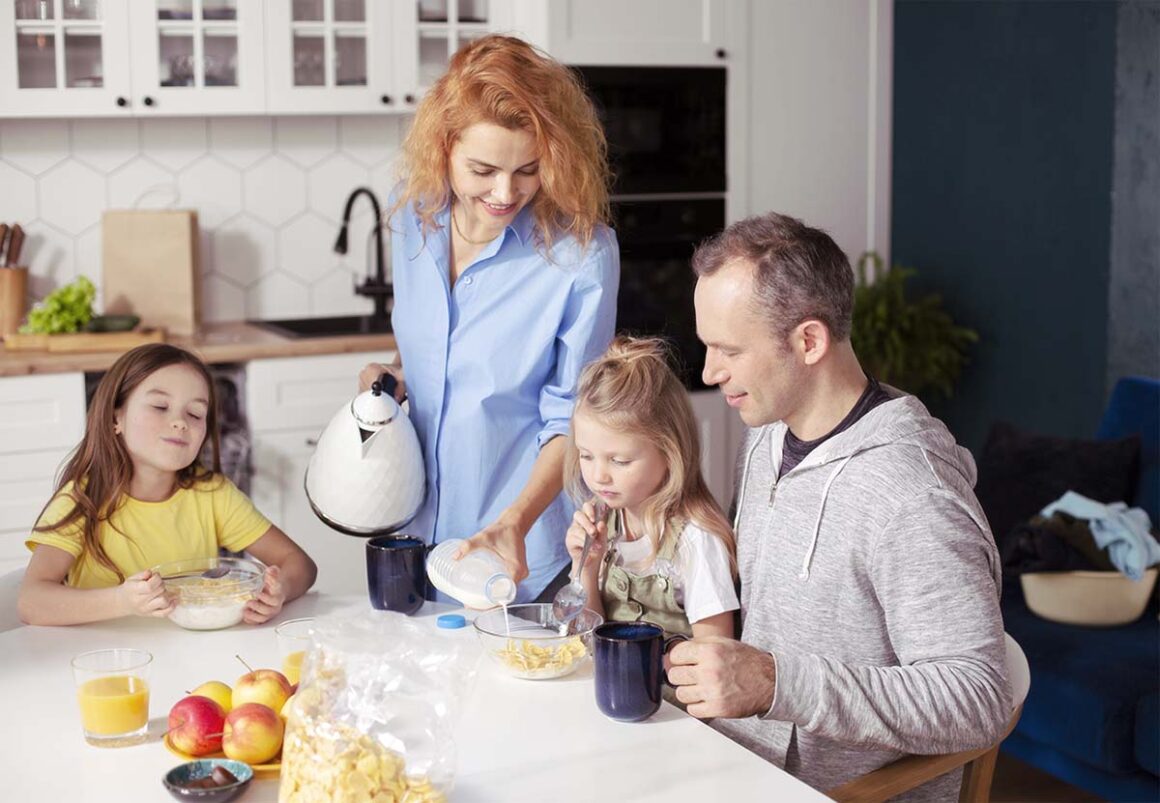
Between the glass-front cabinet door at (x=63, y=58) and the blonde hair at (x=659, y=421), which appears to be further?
the glass-front cabinet door at (x=63, y=58)

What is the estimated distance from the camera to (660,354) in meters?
2.08

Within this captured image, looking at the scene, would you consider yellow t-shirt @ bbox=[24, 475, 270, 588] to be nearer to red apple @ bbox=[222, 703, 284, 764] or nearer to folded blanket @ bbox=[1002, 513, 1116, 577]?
red apple @ bbox=[222, 703, 284, 764]

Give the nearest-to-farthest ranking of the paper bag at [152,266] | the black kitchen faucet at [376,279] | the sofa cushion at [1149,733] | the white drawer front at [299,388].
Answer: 1. the sofa cushion at [1149,733]
2. the white drawer front at [299,388]
3. the paper bag at [152,266]
4. the black kitchen faucet at [376,279]

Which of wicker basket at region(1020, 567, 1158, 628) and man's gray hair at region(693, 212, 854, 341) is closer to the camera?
man's gray hair at region(693, 212, 854, 341)

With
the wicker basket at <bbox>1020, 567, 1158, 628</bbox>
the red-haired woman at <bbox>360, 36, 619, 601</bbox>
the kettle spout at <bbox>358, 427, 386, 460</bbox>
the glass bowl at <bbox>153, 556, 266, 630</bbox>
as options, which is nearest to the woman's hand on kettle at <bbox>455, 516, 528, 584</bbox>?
the red-haired woman at <bbox>360, 36, 619, 601</bbox>

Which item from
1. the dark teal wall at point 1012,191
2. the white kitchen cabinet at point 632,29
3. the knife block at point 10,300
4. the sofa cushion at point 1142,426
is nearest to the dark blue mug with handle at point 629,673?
the sofa cushion at point 1142,426

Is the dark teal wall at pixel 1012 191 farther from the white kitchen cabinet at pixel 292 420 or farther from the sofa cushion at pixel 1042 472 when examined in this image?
the white kitchen cabinet at pixel 292 420

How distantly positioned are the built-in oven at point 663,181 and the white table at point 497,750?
2.34 meters

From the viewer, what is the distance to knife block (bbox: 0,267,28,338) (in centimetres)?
374

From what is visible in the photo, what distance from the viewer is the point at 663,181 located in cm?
405

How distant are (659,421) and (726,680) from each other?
1.87 feet

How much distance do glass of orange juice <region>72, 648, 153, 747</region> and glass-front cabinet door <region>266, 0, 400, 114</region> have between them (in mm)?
2521

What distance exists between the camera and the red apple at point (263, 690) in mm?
1548

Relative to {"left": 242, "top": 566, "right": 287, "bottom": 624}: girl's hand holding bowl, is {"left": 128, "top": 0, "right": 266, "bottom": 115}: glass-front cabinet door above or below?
above
